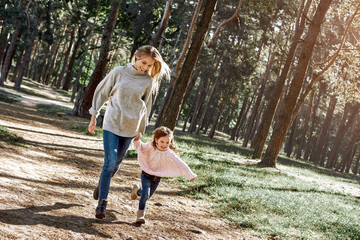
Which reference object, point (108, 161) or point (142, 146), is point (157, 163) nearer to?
point (142, 146)

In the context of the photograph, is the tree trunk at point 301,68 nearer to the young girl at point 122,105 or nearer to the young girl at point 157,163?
the young girl at point 157,163

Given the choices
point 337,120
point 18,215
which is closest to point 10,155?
point 18,215

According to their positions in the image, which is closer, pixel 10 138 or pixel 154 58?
pixel 154 58

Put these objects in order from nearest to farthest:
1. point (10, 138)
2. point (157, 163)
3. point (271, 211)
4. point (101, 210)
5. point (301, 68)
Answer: point (101, 210), point (157, 163), point (271, 211), point (10, 138), point (301, 68)

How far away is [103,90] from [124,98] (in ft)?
1.15

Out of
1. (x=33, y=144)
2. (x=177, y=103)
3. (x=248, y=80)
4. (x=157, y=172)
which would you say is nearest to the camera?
(x=157, y=172)

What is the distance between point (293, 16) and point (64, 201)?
2375 cm

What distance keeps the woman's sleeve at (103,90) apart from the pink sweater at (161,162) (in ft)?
2.38

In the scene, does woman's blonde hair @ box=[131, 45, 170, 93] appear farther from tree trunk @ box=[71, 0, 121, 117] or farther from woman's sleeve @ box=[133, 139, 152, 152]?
tree trunk @ box=[71, 0, 121, 117]

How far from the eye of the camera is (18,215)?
146 inches

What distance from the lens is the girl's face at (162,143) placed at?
4637mm

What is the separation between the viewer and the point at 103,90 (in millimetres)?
4559

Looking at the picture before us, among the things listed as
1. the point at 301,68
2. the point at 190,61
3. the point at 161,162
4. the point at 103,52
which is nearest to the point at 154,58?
the point at 161,162

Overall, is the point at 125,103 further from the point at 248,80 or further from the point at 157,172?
the point at 248,80
